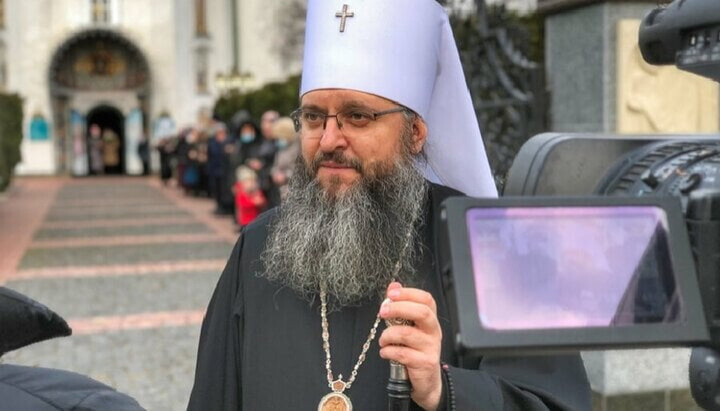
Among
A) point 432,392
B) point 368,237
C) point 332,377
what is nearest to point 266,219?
point 368,237

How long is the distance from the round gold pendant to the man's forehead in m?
0.57

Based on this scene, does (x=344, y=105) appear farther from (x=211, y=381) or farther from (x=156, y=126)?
(x=156, y=126)

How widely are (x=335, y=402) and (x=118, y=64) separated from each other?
139ft

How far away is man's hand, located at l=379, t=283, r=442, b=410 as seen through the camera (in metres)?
1.64

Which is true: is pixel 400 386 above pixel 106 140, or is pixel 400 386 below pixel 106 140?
above

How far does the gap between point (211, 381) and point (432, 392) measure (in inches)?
23.0

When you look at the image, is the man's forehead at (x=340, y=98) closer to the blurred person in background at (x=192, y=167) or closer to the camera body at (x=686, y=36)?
the camera body at (x=686, y=36)

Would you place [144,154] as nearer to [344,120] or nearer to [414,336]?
[344,120]

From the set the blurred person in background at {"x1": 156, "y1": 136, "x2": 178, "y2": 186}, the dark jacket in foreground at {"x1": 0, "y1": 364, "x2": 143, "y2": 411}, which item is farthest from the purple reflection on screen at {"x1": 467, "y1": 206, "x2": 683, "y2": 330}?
the blurred person in background at {"x1": 156, "y1": 136, "x2": 178, "y2": 186}

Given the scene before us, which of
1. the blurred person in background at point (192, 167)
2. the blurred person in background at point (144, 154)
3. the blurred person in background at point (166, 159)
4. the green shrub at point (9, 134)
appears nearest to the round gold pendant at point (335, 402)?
the green shrub at point (9, 134)

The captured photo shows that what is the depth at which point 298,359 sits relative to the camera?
7.00 ft

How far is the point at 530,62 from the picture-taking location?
6.30 metres

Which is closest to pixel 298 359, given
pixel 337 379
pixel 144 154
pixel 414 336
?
pixel 337 379

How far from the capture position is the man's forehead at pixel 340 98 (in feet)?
7.15
